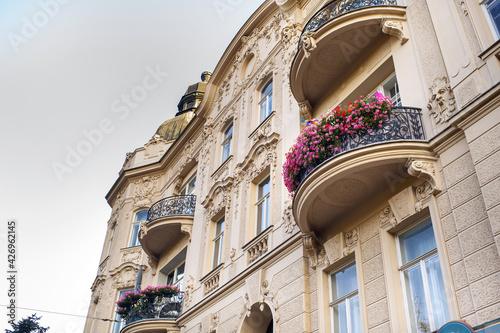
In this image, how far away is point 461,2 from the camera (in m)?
8.98

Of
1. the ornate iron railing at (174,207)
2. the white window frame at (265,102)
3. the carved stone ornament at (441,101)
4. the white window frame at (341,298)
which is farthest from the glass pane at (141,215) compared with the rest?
the carved stone ornament at (441,101)

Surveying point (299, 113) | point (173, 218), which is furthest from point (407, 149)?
point (173, 218)

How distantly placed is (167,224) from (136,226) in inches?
210

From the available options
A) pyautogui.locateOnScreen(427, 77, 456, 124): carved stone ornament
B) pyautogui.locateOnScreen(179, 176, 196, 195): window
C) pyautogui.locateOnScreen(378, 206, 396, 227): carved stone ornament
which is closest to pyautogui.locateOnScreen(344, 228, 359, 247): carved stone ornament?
pyautogui.locateOnScreen(378, 206, 396, 227): carved stone ornament

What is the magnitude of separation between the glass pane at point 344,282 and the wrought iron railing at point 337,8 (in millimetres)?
5361

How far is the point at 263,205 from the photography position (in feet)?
44.4

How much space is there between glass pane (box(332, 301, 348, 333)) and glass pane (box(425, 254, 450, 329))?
193 cm

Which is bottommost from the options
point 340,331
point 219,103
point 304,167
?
point 340,331

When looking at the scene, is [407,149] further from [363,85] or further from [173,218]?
[173,218]

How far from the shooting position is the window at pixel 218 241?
14736 mm

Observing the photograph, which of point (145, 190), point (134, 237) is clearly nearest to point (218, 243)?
point (134, 237)

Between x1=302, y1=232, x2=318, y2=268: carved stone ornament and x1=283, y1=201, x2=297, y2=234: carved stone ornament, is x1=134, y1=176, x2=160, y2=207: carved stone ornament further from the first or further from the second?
x1=302, y1=232, x2=318, y2=268: carved stone ornament

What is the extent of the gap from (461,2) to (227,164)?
9.10 meters

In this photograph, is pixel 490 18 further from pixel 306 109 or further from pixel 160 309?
pixel 160 309
